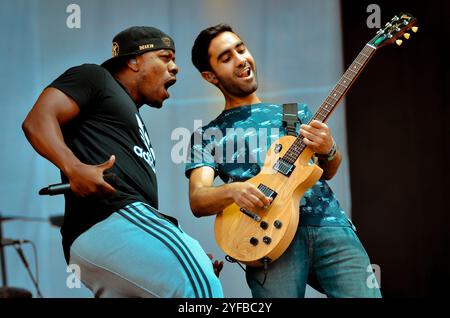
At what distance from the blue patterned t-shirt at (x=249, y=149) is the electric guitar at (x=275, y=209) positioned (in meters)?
0.08

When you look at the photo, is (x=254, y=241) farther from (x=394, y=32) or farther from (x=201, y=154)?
(x=394, y=32)

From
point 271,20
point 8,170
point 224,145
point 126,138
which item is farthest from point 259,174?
point 8,170

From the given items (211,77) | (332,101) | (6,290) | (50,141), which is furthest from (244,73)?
(6,290)

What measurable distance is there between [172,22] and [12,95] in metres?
1.01

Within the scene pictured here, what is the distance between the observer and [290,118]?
2785mm

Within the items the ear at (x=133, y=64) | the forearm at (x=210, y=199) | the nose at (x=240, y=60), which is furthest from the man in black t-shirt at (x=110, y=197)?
the nose at (x=240, y=60)

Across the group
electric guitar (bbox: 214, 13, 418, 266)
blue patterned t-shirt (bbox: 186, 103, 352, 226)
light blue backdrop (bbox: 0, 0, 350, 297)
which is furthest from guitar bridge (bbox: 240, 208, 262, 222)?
light blue backdrop (bbox: 0, 0, 350, 297)

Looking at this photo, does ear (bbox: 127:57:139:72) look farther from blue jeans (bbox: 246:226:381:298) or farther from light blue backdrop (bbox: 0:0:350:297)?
light blue backdrop (bbox: 0:0:350:297)

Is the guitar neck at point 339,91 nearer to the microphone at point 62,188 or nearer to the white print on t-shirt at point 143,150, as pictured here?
the white print on t-shirt at point 143,150

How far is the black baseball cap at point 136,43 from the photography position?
2.73 meters

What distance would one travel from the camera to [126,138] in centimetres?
245

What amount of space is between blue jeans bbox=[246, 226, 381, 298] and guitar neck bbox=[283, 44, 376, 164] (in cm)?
30

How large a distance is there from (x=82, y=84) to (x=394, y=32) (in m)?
1.35

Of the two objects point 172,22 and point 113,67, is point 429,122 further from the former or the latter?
point 113,67
